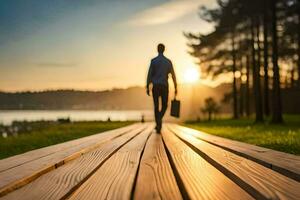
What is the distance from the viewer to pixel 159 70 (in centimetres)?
1154

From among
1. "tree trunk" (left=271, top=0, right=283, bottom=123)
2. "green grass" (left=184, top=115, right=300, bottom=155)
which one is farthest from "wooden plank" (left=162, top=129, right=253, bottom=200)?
"tree trunk" (left=271, top=0, right=283, bottom=123)

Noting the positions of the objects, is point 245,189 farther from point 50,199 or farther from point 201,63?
point 201,63

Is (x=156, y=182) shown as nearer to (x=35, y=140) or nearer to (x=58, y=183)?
(x=58, y=183)

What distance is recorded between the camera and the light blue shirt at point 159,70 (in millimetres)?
11531

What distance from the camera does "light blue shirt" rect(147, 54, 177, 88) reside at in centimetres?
1153

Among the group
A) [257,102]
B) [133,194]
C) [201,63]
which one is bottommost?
[133,194]

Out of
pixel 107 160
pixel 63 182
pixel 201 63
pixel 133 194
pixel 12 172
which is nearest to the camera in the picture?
pixel 133 194

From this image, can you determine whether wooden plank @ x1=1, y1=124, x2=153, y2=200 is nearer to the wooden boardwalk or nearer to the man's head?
the wooden boardwalk

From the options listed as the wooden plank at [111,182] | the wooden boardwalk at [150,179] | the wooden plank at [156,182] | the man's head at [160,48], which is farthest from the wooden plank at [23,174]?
the man's head at [160,48]

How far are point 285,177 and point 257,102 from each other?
1286 inches

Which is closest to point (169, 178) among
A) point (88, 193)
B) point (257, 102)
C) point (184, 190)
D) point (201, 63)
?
point (184, 190)

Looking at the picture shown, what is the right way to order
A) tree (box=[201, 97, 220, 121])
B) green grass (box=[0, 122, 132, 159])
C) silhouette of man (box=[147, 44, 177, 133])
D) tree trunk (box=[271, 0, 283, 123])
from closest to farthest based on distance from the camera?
silhouette of man (box=[147, 44, 177, 133]) → green grass (box=[0, 122, 132, 159]) → tree trunk (box=[271, 0, 283, 123]) → tree (box=[201, 97, 220, 121])

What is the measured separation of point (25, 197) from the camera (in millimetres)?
2602

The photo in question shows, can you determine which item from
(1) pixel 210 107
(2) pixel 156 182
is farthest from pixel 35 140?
(1) pixel 210 107
